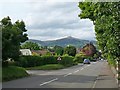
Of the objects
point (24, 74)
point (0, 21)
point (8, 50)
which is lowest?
point (24, 74)

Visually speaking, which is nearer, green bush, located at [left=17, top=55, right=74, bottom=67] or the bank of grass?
the bank of grass

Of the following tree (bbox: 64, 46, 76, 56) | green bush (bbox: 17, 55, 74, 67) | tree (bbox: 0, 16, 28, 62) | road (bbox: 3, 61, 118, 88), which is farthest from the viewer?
tree (bbox: 64, 46, 76, 56)

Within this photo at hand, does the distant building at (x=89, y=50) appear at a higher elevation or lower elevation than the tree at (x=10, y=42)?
higher

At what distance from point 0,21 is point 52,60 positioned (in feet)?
116

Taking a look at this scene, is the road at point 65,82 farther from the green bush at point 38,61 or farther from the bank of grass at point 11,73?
the green bush at point 38,61

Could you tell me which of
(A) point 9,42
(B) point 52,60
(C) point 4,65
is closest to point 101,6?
(A) point 9,42

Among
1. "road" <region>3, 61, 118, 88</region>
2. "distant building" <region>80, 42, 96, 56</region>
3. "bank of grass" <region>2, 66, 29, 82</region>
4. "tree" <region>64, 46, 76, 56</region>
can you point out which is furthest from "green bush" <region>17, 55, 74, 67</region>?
"distant building" <region>80, 42, 96, 56</region>

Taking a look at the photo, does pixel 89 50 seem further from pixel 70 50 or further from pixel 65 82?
pixel 65 82

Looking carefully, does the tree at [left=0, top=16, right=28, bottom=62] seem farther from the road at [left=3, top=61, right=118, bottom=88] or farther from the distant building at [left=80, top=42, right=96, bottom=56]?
the distant building at [left=80, top=42, right=96, bottom=56]

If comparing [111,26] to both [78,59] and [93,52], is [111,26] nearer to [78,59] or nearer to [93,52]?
[78,59]

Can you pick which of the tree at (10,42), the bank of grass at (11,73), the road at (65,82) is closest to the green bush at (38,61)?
the bank of grass at (11,73)

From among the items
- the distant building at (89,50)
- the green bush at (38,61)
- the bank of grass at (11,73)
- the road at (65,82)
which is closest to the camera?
the road at (65,82)

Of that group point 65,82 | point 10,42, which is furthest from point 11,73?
point 65,82

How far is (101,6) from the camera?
459 inches
